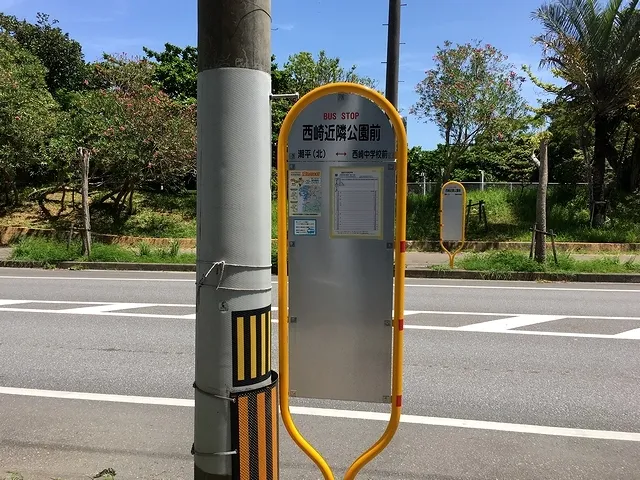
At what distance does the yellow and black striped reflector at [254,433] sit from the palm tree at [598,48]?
51.6ft

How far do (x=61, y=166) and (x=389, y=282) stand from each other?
17.9 metres

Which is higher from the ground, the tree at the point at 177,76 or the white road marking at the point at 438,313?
the tree at the point at 177,76

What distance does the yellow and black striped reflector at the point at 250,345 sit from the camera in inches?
92.7

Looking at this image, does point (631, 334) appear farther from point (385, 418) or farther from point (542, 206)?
point (542, 206)

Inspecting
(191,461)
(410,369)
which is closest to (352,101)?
(191,461)

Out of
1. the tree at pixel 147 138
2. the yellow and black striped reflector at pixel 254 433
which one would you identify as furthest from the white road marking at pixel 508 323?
the tree at pixel 147 138

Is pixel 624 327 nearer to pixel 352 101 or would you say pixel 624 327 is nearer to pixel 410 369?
pixel 410 369

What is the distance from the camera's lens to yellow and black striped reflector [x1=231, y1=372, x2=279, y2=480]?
2.38m

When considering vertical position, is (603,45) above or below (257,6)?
above

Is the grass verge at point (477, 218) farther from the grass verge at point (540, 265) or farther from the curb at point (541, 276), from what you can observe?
the curb at point (541, 276)

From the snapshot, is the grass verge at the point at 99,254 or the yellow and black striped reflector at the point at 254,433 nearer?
the yellow and black striped reflector at the point at 254,433

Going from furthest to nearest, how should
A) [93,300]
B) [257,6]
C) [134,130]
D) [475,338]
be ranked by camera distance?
[134,130] → [93,300] → [475,338] → [257,6]

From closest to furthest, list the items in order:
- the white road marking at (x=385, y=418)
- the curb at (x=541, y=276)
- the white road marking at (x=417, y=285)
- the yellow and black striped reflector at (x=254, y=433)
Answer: the yellow and black striped reflector at (x=254, y=433)
the white road marking at (x=385, y=418)
the white road marking at (x=417, y=285)
the curb at (x=541, y=276)

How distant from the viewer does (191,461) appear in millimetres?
3811
